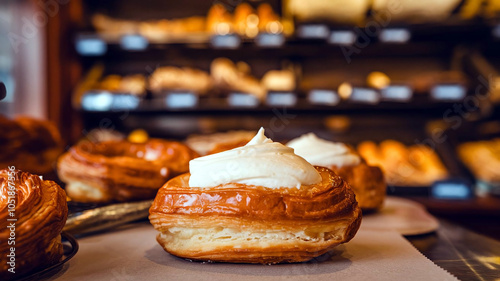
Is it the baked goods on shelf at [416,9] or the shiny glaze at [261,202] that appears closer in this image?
the shiny glaze at [261,202]

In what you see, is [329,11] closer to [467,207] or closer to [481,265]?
[467,207]

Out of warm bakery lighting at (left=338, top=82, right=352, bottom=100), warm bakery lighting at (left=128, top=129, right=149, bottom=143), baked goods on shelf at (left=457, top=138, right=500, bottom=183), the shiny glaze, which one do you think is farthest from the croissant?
warm bakery lighting at (left=128, top=129, right=149, bottom=143)

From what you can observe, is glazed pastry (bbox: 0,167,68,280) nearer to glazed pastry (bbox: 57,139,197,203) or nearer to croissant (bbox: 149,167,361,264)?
croissant (bbox: 149,167,361,264)

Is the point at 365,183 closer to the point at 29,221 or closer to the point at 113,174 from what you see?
the point at 113,174

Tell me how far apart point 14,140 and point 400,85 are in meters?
3.05

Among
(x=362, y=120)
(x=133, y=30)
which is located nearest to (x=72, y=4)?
(x=133, y=30)

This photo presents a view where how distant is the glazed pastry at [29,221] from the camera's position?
2.91 feet

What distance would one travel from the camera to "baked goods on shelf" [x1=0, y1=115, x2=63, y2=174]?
2.37 m

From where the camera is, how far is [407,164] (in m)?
3.51

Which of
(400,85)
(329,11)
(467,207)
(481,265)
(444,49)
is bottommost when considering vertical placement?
(467,207)

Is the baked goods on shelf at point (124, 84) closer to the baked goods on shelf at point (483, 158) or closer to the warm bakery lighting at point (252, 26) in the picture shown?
the warm bakery lighting at point (252, 26)

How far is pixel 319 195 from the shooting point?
1.07m

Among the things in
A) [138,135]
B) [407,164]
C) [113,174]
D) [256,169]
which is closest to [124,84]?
[138,135]

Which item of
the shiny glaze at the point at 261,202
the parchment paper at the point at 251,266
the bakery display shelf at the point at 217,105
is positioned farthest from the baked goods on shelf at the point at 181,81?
the shiny glaze at the point at 261,202
